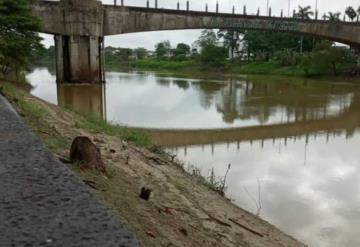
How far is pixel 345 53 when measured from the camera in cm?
4909

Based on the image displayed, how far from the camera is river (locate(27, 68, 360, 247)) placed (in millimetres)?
7395

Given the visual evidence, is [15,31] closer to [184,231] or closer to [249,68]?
[184,231]

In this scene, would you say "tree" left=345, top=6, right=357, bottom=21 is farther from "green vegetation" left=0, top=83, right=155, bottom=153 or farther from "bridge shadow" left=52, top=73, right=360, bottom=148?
"green vegetation" left=0, top=83, right=155, bottom=153

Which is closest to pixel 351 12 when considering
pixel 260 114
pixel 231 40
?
pixel 231 40

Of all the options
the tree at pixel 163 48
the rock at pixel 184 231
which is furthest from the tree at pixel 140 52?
the rock at pixel 184 231

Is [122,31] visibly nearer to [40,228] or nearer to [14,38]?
[14,38]

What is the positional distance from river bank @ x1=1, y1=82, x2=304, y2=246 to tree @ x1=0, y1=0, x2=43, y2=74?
407 inches

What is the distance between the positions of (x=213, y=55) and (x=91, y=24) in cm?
4129

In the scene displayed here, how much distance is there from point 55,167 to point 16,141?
96 cm

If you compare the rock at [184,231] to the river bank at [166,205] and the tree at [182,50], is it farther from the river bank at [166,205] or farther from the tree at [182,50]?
the tree at [182,50]

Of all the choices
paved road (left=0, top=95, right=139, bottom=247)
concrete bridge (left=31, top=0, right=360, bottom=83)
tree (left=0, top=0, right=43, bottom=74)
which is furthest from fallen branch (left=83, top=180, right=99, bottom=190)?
concrete bridge (left=31, top=0, right=360, bottom=83)

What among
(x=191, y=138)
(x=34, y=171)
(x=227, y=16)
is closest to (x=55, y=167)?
(x=34, y=171)

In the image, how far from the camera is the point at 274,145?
1376 cm

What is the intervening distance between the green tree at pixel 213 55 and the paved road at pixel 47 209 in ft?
226
